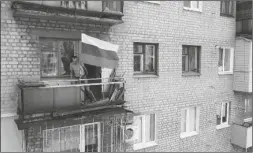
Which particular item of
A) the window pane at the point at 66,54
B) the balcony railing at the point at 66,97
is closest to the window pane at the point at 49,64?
the window pane at the point at 66,54

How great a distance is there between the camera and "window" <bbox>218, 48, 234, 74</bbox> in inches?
372

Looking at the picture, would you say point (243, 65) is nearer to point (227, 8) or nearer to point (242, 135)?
point (227, 8)

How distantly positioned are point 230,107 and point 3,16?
9518mm

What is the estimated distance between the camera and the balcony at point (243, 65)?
920cm

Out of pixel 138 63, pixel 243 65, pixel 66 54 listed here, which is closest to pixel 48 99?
pixel 66 54

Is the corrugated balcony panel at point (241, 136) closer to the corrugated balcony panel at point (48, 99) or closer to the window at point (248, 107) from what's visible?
the window at point (248, 107)

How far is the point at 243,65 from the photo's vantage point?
9328 mm

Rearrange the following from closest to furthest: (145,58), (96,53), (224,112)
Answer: (96,53) < (145,58) < (224,112)

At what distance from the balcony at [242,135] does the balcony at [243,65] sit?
1.66m

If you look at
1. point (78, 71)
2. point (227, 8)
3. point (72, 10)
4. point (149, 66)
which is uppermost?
point (227, 8)

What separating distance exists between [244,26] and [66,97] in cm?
852

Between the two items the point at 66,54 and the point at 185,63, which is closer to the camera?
the point at 66,54

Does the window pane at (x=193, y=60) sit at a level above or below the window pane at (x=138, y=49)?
below

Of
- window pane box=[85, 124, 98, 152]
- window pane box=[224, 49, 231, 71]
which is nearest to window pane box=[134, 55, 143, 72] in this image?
window pane box=[85, 124, 98, 152]
